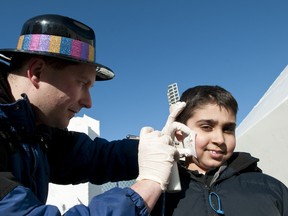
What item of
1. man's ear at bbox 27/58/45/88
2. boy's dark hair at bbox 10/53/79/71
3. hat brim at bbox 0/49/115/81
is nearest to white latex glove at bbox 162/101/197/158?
hat brim at bbox 0/49/115/81

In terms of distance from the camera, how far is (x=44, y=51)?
2.07 m

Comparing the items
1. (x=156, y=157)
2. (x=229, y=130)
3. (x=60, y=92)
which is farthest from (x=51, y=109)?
(x=229, y=130)

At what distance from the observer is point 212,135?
2.18 m

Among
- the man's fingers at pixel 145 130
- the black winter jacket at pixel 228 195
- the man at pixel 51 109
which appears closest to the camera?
the man at pixel 51 109

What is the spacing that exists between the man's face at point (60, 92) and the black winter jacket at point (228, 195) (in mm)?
824

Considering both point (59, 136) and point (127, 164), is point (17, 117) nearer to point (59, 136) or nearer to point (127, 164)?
point (59, 136)

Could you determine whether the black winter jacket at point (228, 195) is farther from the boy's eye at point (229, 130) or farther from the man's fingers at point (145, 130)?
the man's fingers at point (145, 130)

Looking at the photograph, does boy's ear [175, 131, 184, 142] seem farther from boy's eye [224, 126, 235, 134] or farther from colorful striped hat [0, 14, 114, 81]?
colorful striped hat [0, 14, 114, 81]

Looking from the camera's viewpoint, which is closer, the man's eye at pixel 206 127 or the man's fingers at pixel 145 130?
the man's fingers at pixel 145 130

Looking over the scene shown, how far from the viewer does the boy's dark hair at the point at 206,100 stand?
7.68 ft

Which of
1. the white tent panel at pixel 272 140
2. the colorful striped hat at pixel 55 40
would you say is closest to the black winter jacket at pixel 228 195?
the colorful striped hat at pixel 55 40

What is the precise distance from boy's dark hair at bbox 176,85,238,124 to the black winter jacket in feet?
1.22

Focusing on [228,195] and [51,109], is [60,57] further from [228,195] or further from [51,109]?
[228,195]

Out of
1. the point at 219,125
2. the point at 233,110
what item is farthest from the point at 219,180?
the point at 233,110
